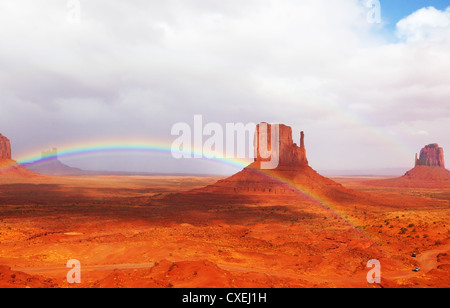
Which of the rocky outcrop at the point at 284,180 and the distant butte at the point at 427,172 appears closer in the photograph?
the rocky outcrop at the point at 284,180

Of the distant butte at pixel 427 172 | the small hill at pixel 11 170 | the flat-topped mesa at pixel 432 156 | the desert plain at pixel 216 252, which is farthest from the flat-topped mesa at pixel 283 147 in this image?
the small hill at pixel 11 170

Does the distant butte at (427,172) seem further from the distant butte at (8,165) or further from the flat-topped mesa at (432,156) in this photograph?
the distant butte at (8,165)

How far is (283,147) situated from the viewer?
83.4 metres

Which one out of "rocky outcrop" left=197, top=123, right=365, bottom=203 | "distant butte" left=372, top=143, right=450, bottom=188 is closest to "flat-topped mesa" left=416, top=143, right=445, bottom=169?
"distant butte" left=372, top=143, right=450, bottom=188

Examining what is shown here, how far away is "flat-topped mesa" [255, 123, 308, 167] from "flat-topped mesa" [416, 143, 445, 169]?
113 meters

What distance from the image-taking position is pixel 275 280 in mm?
14219

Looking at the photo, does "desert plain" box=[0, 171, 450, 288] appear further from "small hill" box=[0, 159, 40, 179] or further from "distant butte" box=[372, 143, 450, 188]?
"distant butte" box=[372, 143, 450, 188]

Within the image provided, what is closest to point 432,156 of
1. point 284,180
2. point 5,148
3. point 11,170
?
point 284,180

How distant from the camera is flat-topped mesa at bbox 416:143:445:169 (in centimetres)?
14982

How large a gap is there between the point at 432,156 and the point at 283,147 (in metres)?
122

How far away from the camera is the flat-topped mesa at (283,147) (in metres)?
83.2

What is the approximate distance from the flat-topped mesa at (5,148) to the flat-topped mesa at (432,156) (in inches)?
9239
